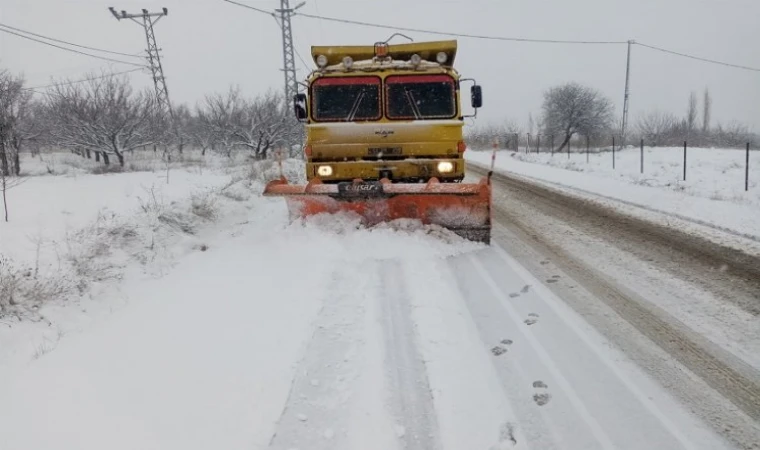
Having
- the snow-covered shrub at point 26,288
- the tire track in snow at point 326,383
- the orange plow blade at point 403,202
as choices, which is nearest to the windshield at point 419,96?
the orange plow blade at point 403,202

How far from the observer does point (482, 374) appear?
9.95ft

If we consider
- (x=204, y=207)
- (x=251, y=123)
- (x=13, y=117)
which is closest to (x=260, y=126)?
(x=251, y=123)

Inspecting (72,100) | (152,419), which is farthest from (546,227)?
(72,100)

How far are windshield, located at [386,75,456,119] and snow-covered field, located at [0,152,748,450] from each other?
2.46 meters

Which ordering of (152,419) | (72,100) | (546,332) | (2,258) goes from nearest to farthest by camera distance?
(152,419) → (546,332) → (2,258) → (72,100)

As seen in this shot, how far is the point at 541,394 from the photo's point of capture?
9.20 ft

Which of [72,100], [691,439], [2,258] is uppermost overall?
[72,100]

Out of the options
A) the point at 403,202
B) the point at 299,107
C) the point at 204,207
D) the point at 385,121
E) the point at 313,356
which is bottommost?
the point at 313,356

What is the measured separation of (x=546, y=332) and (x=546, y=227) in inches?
160

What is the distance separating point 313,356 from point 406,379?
0.70 meters

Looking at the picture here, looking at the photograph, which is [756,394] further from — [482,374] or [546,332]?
[482,374]

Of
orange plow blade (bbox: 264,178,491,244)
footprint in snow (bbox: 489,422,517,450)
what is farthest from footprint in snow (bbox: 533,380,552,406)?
orange plow blade (bbox: 264,178,491,244)

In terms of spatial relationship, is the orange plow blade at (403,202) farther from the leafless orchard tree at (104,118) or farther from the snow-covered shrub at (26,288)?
the leafless orchard tree at (104,118)

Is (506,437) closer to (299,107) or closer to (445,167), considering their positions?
(445,167)
